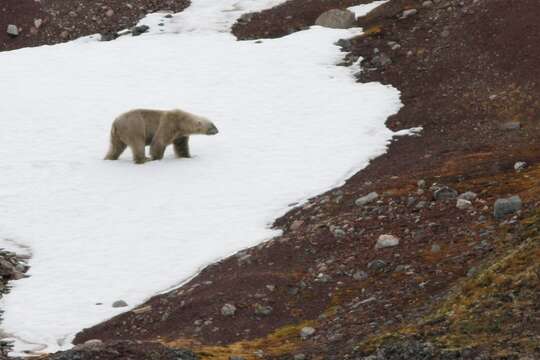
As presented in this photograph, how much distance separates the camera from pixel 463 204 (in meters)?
15.4

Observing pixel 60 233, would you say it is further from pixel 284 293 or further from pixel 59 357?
pixel 59 357

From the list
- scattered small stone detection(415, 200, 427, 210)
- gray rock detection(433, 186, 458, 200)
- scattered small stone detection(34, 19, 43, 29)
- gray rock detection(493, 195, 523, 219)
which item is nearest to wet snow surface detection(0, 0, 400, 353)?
scattered small stone detection(34, 19, 43, 29)

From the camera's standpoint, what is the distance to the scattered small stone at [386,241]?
14.5 metres

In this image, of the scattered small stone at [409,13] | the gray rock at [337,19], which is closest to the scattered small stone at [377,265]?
the scattered small stone at [409,13]

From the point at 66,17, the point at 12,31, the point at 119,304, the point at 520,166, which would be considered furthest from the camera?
the point at 66,17

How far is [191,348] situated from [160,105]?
19556 millimetres

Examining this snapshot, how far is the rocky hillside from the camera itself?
9.95m

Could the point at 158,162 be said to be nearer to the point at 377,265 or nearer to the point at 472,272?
the point at 377,265

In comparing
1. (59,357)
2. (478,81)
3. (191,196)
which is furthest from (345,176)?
(59,357)

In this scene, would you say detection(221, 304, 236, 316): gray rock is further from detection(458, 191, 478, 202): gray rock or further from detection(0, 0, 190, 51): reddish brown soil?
detection(0, 0, 190, 51): reddish brown soil

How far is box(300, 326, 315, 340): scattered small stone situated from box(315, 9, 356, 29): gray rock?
26.3 m

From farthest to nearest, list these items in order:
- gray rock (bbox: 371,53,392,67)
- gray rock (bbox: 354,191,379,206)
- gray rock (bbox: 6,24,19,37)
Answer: gray rock (bbox: 6,24,19,37), gray rock (bbox: 371,53,392,67), gray rock (bbox: 354,191,379,206)

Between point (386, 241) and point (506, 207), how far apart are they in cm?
192

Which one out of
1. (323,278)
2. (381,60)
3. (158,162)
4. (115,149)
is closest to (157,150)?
(158,162)
